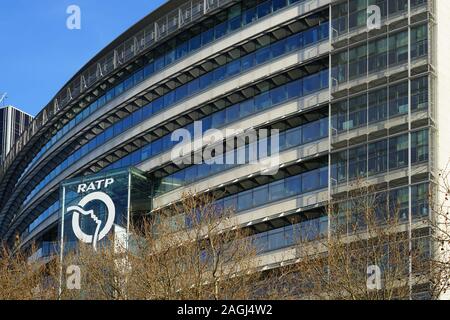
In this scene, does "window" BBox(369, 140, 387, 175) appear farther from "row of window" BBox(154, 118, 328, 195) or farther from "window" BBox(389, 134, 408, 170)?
"row of window" BBox(154, 118, 328, 195)

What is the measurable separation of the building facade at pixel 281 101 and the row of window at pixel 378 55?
0.08 m

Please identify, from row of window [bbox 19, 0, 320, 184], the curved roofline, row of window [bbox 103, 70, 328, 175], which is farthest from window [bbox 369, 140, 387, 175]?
the curved roofline

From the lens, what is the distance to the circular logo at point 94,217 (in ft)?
261

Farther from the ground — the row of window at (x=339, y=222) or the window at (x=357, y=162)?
the window at (x=357, y=162)

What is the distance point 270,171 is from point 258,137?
108 inches

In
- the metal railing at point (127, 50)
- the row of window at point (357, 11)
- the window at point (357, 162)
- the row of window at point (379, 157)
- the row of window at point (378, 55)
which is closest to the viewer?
the row of window at point (379, 157)

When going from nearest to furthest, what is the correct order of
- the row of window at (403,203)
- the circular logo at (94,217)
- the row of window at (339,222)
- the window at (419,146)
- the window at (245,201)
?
the row of window at (339,222)
the row of window at (403,203)
the window at (419,146)
the window at (245,201)
the circular logo at (94,217)

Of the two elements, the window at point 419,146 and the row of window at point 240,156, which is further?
the row of window at point 240,156

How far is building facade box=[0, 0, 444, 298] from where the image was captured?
64062mm

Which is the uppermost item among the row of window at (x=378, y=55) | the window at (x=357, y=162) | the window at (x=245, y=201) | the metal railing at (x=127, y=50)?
the metal railing at (x=127, y=50)

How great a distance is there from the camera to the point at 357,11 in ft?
222

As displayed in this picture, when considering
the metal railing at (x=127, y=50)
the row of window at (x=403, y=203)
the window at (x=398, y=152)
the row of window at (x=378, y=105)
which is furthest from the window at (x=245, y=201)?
the metal railing at (x=127, y=50)

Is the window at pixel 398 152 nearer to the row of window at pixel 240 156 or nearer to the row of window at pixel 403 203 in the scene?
the row of window at pixel 403 203

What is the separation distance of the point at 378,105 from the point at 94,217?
2628cm
